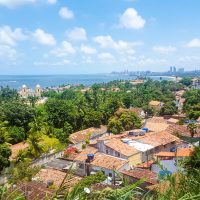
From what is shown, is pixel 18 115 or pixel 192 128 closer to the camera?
pixel 192 128

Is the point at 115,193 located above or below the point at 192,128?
above

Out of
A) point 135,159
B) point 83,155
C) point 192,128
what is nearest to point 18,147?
point 83,155

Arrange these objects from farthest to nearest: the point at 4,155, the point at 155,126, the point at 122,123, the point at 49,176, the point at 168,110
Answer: the point at 168,110 < the point at 155,126 < the point at 122,123 < the point at 4,155 < the point at 49,176

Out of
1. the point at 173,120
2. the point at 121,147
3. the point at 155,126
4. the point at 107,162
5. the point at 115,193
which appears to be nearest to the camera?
the point at 115,193

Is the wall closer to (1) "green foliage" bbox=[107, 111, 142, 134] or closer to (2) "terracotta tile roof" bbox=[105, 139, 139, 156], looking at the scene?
(2) "terracotta tile roof" bbox=[105, 139, 139, 156]

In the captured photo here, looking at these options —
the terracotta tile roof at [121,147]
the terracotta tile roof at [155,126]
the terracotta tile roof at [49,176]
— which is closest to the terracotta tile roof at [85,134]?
the terracotta tile roof at [155,126]

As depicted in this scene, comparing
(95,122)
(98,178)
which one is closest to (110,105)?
(95,122)

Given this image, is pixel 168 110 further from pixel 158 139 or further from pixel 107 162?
pixel 107 162
